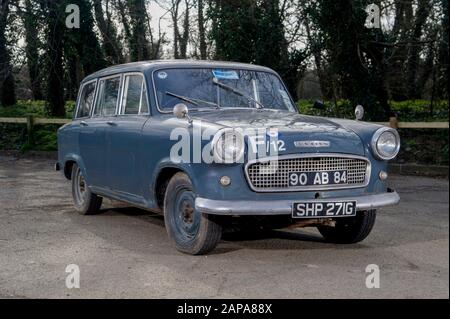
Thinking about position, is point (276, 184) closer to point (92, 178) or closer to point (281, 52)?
point (92, 178)

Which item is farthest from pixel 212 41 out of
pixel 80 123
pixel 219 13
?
pixel 80 123

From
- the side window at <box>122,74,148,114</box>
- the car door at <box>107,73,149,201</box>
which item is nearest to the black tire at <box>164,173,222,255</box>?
the car door at <box>107,73,149,201</box>

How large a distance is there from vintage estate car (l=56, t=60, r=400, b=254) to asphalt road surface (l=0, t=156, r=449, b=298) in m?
0.32

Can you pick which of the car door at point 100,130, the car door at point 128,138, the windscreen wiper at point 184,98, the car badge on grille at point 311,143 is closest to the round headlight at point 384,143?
the car badge on grille at point 311,143

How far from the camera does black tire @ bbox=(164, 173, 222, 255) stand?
18.4 ft

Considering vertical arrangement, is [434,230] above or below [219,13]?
below

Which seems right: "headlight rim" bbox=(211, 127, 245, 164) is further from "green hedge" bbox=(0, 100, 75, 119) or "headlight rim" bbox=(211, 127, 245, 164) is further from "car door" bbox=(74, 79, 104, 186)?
"green hedge" bbox=(0, 100, 75, 119)

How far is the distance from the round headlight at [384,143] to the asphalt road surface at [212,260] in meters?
0.81

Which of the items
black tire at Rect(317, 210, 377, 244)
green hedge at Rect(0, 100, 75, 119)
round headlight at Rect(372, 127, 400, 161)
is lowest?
black tire at Rect(317, 210, 377, 244)

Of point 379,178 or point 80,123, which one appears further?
point 80,123

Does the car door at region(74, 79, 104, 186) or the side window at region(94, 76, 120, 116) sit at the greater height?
the side window at region(94, 76, 120, 116)

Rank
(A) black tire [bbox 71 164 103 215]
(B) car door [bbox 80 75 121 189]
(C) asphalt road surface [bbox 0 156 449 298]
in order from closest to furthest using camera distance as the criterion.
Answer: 1. (C) asphalt road surface [bbox 0 156 449 298]
2. (B) car door [bbox 80 75 121 189]
3. (A) black tire [bbox 71 164 103 215]

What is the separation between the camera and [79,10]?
19719 mm
